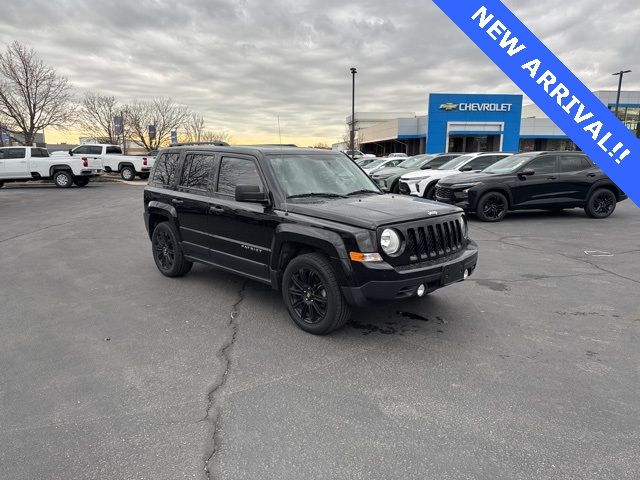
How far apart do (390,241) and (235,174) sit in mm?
2189

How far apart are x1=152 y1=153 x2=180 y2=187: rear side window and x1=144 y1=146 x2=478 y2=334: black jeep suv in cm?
4

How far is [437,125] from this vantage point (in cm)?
4847

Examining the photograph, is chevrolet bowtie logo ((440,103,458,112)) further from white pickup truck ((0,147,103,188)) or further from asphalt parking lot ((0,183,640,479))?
asphalt parking lot ((0,183,640,479))

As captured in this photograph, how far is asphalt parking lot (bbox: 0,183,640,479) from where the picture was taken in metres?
2.59

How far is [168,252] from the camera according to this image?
6297mm

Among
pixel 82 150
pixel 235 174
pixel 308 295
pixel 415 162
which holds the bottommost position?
pixel 308 295

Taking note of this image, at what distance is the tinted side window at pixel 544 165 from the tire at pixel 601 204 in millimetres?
1362

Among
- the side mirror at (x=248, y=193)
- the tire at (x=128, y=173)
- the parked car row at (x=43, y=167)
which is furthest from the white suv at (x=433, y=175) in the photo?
the tire at (x=128, y=173)

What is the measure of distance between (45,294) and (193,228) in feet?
6.83

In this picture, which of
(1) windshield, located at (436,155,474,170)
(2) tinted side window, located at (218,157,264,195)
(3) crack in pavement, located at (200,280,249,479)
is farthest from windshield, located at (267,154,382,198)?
(1) windshield, located at (436,155,474,170)

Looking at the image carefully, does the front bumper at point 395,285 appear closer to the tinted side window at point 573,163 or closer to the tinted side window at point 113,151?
the tinted side window at point 573,163

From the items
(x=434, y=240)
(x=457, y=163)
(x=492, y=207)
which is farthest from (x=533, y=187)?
(x=434, y=240)

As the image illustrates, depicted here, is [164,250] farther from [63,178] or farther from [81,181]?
[81,181]

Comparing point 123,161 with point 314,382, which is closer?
point 314,382
